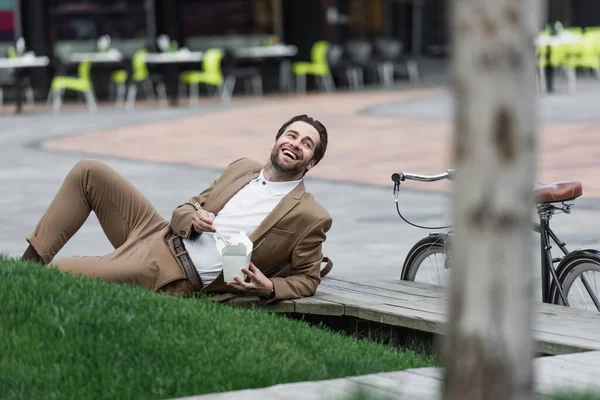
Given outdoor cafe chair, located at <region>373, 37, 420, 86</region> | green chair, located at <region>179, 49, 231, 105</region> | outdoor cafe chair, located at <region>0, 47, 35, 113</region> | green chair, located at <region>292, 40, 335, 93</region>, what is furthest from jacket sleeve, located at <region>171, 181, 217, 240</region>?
outdoor cafe chair, located at <region>373, 37, 420, 86</region>

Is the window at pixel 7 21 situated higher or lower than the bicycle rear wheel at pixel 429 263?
higher

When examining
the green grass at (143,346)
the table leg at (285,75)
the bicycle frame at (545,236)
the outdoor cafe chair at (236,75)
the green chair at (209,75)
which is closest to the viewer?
the green grass at (143,346)

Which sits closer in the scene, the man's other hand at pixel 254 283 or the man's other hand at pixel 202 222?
the man's other hand at pixel 254 283

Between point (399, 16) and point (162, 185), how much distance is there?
68.3 feet

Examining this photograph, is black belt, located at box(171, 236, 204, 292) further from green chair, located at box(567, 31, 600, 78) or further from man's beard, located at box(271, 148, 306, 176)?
green chair, located at box(567, 31, 600, 78)

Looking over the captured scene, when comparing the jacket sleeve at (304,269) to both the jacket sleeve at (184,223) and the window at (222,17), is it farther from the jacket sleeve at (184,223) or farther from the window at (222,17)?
the window at (222,17)

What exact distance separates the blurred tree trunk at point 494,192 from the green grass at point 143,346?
62.3 inches

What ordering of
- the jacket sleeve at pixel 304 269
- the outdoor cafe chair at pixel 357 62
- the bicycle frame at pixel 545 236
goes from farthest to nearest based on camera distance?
the outdoor cafe chair at pixel 357 62 < the bicycle frame at pixel 545 236 < the jacket sleeve at pixel 304 269

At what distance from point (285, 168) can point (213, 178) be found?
704cm

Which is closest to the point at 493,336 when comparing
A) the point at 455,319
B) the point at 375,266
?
the point at 455,319

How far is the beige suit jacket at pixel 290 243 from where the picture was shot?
5.60 metres

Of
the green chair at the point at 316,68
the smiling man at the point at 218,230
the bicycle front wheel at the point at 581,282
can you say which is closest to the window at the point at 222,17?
the green chair at the point at 316,68

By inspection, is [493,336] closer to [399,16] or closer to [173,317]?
[173,317]

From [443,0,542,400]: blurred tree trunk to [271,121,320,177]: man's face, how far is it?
117 inches
